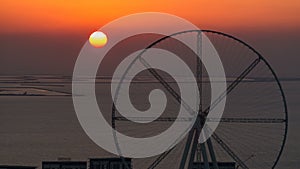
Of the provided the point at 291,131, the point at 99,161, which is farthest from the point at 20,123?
the point at 99,161

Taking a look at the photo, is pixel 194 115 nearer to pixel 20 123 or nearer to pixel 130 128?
pixel 130 128

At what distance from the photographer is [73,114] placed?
134 m

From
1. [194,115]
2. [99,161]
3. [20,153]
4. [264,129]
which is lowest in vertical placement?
[194,115]

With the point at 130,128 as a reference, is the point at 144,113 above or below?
above

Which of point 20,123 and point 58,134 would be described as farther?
point 20,123

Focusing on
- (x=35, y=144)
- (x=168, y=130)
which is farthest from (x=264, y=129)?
(x=35, y=144)

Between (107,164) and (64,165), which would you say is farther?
(107,164)

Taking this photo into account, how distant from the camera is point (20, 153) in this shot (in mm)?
77000

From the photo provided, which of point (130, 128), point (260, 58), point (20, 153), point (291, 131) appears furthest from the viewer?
point (130, 128)

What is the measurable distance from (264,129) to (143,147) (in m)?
24.5

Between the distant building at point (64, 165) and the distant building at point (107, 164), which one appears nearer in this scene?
the distant building at point (64, 165)

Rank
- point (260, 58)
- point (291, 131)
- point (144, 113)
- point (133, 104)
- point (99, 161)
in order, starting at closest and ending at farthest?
1. point (260, 58)
2. point (99, 161)
3. point (291, 131)
4. point (144, 113)
5. point (133, 104)

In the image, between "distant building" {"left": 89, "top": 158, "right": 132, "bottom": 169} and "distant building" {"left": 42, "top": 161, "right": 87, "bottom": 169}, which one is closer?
"distant building" {"left": 42, "top": 161, "right": 87, "bottom": 169}

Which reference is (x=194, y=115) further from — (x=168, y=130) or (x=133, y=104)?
(x=133, y=104)
